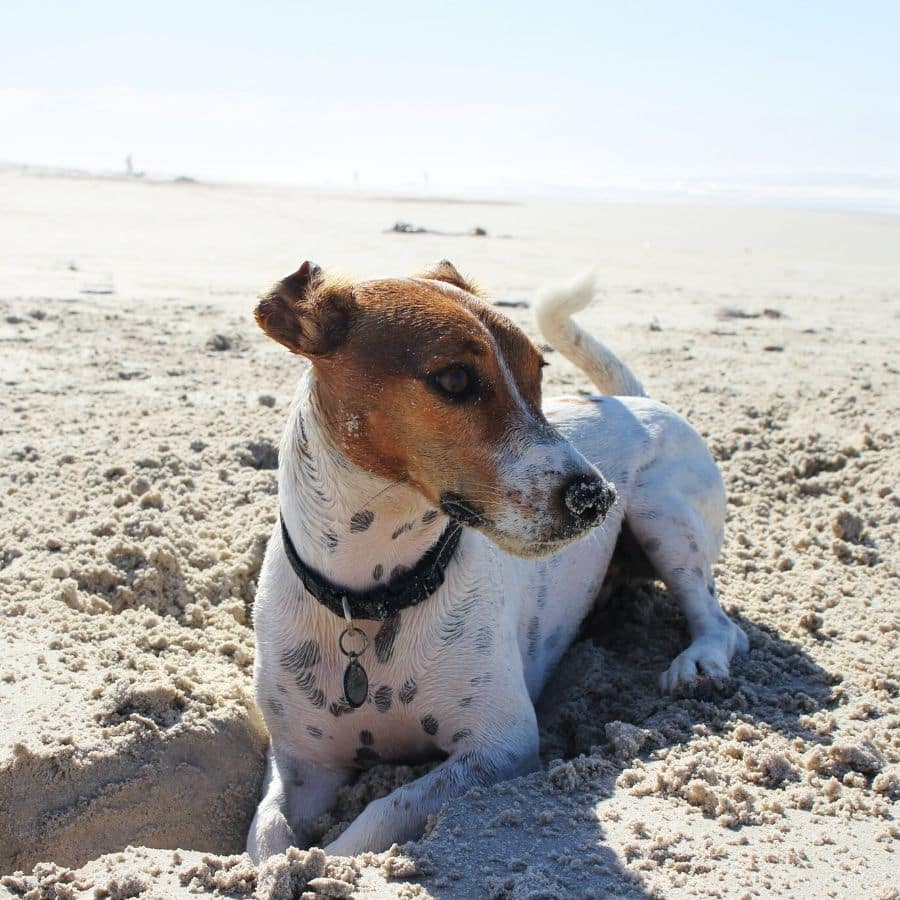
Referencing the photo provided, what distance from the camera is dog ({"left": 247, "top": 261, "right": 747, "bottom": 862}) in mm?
2684

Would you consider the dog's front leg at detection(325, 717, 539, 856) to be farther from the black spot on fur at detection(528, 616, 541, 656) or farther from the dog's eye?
the dog's eye

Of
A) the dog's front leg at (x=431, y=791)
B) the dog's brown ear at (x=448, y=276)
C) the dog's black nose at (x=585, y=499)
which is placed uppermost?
the dog's brown ear at (x=448, y=276)

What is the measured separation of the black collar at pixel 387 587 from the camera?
9.86 ft

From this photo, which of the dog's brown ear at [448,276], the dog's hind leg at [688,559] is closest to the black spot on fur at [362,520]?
the dog's brown ear at [448,276]

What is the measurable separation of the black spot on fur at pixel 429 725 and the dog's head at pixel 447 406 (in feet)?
2.51

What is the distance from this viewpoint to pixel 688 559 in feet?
13.8

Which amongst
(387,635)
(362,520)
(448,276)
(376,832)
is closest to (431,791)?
(376,832)

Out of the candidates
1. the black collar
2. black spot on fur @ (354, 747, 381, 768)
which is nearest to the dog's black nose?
the black collar

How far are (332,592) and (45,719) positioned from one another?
1004 mm

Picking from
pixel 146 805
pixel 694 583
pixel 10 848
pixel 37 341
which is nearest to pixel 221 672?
pixel 146 805

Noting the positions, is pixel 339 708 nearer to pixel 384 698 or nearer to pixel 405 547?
pixel 384 698

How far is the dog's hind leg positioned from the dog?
0.93 feet

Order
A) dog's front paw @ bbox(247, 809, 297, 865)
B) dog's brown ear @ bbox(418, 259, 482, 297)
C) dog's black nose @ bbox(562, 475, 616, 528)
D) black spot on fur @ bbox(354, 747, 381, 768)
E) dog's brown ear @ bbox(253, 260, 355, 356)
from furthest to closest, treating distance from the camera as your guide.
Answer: dog's brown ear @ bbox(418, 259, 482, 297) → black spot on fur @ bbox(354, 747, 381, 768) → dog's front paw @ bbox(247, 809, 297, 865) → dog's brown ear @ bbox(253, 260, 355, 356) → dog's black nose @ bbox(562, 475, 616, 528)

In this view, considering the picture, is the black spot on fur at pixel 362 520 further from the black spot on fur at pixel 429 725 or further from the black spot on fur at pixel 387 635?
the black spot on fur at pixel 429 725
